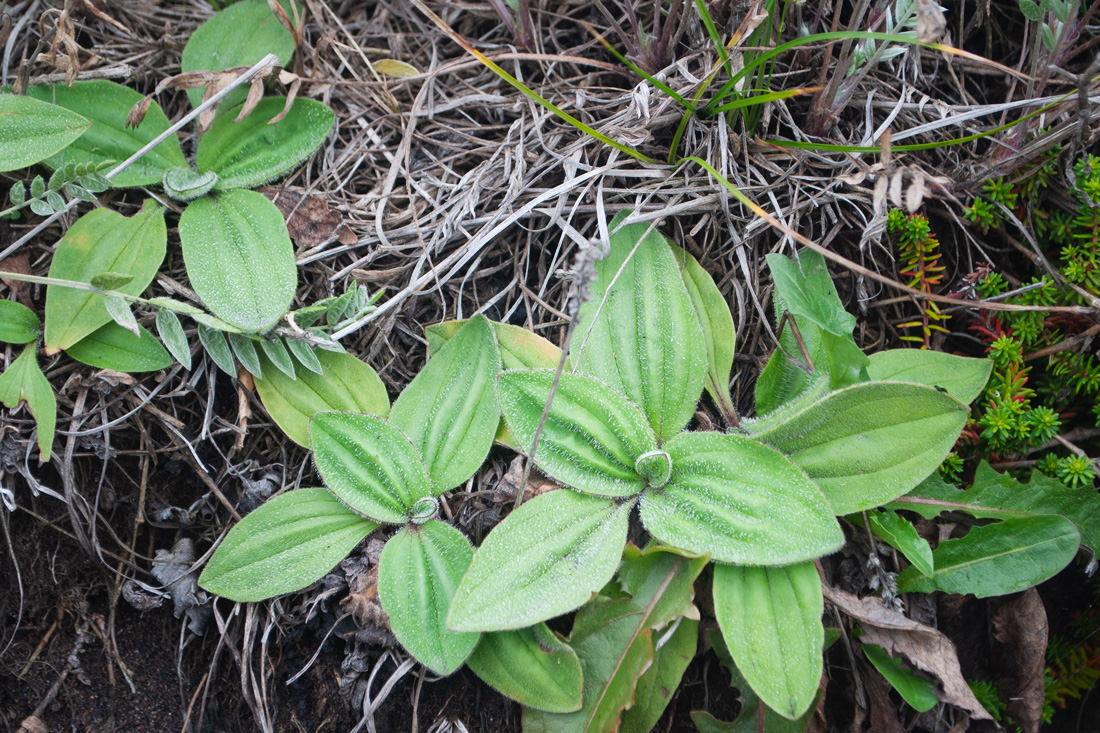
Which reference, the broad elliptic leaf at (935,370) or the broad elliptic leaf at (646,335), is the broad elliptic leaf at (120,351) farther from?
the broad elliptic leaf at (935,370)

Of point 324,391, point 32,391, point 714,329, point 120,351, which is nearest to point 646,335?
point 714,329

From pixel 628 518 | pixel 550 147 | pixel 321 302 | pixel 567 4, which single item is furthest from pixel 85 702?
pixel 567 4

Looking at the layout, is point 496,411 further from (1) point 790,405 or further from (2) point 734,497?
(1) point 790,405

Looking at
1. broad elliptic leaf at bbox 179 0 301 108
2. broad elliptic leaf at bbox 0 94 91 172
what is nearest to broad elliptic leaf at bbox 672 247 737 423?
broad elliptic leaf at bbox 179 0 301 108

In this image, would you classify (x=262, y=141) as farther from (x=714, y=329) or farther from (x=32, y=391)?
(x=714, y=329)

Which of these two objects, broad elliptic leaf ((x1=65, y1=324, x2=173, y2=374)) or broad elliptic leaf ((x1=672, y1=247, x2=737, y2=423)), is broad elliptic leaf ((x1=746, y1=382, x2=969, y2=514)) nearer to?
broad elliptic leaf ((x1=672, y1=247, x2=737, y2=423))

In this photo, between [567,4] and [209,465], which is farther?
[567,4]
